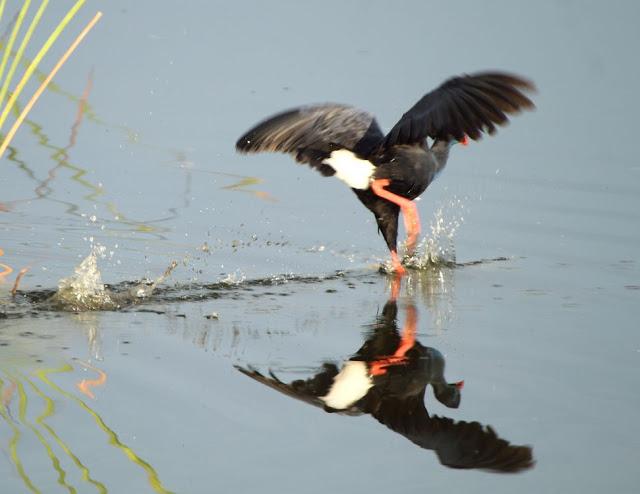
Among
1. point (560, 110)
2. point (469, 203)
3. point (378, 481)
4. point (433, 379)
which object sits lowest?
point (378, 481)

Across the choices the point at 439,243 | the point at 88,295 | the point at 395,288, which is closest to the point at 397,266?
the point at 395,288

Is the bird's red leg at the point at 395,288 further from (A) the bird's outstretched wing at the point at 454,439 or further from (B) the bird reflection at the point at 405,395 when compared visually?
(A) the bird's outstretched wing at the point at 454,439

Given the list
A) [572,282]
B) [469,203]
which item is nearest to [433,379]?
[572,282]

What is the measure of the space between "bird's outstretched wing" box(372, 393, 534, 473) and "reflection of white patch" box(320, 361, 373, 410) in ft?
0.44

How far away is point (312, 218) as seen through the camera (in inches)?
327

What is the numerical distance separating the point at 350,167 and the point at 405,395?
2420mm

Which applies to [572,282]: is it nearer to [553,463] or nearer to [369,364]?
[369,364]

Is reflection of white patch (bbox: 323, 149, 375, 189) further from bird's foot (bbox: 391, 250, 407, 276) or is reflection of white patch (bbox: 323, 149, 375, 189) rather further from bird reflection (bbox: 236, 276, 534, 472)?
bird reflection (bbox: 236, 276, 534, 472)

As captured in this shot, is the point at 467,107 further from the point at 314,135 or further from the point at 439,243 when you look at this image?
the point at 439,243

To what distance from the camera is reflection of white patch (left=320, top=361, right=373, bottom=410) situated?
4859 mm

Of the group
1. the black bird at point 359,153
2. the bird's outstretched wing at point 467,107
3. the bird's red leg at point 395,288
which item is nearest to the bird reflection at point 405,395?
the bird's red leg at point 395,288

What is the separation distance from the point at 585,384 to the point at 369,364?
920 mm

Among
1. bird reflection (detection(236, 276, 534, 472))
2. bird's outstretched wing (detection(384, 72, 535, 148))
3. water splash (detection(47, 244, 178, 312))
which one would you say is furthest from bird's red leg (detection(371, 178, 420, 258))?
water splash (detection(47, 244, 178, 312))

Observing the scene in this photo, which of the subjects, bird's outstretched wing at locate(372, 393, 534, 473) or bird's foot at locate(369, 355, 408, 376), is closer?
bird's outstretched wing at locate(372, 393, 534, 473)
